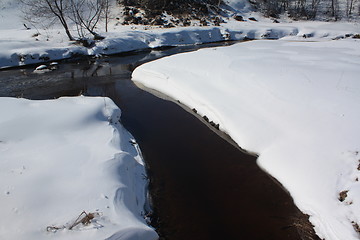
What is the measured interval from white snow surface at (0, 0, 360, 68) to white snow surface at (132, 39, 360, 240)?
9.39m

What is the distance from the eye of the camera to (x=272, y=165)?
629cm

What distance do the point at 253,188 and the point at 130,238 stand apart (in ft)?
10.0

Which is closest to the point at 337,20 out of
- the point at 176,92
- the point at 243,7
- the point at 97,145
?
the point at 243,7

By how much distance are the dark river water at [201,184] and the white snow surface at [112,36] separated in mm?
10293

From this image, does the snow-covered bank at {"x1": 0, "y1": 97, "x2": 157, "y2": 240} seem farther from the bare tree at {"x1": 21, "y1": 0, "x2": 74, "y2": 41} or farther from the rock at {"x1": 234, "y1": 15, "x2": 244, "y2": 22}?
the rock at {"x1": 234, "y1": 15, "x2": 244, "y2": 22}

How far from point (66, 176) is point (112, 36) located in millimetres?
19073

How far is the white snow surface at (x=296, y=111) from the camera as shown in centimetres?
512

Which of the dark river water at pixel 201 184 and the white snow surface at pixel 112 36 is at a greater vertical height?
the white snow surface at pixel 112 36

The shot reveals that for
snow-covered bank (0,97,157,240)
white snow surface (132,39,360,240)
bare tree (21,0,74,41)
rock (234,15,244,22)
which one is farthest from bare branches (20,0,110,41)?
rock (234,15,244,22)

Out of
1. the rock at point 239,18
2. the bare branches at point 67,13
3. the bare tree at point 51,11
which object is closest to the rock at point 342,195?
the bare branches at point 67,13

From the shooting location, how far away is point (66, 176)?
4.90 m

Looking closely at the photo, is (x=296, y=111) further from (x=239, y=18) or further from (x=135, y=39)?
Result: (x=239, y=18)

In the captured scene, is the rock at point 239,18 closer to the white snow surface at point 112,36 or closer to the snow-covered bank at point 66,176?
the white snow surface at point 112,36

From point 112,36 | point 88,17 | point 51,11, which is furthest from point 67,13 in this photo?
point 112,36
